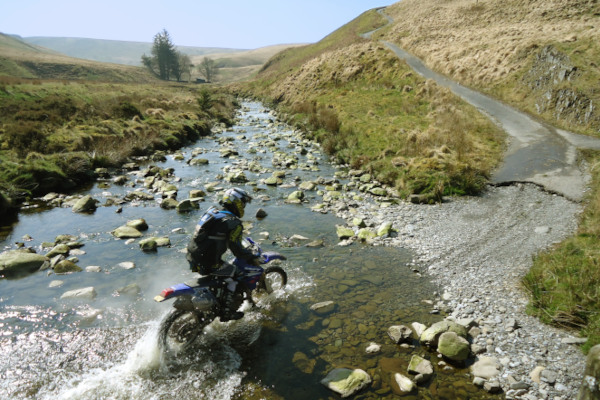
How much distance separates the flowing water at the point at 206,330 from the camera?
594cm

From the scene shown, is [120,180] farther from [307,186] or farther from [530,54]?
[530,54]

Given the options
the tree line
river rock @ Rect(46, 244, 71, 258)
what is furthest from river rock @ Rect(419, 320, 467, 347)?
the tree line

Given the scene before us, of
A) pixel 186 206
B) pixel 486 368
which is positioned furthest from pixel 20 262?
pixel 486 368

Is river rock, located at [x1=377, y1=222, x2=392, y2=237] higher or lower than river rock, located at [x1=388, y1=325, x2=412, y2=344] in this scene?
higher

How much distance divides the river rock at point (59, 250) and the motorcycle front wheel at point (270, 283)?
747cm

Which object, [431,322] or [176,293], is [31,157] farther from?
[431,322]

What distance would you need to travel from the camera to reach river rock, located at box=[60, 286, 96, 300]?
8.73 metres

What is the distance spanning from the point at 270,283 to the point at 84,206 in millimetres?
11669

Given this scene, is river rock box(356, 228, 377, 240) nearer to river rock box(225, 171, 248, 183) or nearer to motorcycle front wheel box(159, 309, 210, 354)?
motorcycle front wheel box(159, 309, 210, 354)

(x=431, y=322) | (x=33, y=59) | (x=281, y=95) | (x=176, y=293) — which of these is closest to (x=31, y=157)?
(x=176, y=293)

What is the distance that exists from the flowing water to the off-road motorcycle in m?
0.38

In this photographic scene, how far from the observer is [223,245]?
21.7 ft

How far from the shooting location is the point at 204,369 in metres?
6.33

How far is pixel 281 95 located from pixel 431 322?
55.6 metres
